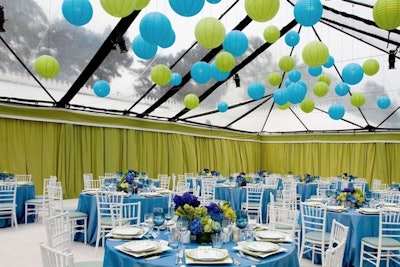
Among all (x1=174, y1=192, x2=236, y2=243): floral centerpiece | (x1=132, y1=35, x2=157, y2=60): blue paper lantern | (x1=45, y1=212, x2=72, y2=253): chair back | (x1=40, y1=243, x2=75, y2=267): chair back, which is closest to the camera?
(x1=40, y1=243, x2=75, y2=267): chair back

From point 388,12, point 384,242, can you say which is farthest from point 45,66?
point 384,242

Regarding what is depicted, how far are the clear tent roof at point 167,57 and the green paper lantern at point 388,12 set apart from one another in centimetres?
332

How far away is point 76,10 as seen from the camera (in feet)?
14.3

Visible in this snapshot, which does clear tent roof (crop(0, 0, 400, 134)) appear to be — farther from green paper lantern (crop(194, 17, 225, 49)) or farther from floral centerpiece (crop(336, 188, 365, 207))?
floral centerpiece (crop(336, 188, 365, 207))

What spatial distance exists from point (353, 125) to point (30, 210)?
1119cm

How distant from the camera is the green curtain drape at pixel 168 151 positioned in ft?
32.7

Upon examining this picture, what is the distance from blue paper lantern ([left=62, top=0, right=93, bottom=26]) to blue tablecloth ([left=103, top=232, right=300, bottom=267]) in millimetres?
2770

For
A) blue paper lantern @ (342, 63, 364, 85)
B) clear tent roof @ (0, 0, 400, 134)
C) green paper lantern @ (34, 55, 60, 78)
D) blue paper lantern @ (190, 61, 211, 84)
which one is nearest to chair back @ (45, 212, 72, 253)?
green paper lantern @ (34, 55, 60, 78)

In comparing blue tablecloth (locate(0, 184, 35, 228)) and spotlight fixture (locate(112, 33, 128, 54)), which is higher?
spotlight fixture (locate(112, 33, 128, 54))

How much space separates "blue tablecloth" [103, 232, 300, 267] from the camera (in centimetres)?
260

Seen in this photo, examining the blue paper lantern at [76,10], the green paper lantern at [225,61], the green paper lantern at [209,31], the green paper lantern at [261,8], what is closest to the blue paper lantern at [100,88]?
the green paper lantern at [225,61]

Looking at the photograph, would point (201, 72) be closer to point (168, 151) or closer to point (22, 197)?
point (22, 197)

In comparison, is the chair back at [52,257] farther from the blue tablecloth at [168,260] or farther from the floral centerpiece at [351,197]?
the floral centerpiece at [351,197]

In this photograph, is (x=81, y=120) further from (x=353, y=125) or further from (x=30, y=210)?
(x=353, y=125)
